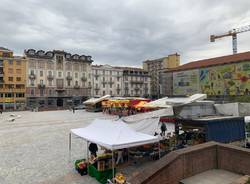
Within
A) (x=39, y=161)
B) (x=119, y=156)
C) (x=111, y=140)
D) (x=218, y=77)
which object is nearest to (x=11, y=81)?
(x=39, y=161)

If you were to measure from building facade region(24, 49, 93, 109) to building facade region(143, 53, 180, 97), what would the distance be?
40387 mm

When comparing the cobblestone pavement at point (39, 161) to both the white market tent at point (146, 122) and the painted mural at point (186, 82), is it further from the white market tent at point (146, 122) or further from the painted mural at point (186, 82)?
the painted mural at point (186, 82)

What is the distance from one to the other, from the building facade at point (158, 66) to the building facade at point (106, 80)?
2334 cm

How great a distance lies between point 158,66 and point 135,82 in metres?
25.6

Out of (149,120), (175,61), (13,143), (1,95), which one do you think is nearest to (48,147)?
(13,143)

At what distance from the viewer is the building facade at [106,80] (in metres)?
78.9

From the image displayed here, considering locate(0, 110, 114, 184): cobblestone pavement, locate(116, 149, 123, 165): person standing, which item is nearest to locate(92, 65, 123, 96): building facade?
locate(0, 110, 114, 184): cobblestone pavement

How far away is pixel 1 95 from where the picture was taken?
5922 cm

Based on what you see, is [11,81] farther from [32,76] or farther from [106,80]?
[106,80]

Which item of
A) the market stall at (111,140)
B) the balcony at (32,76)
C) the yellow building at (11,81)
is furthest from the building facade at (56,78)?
the market stall at (111,140)

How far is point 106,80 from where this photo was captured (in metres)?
81.4

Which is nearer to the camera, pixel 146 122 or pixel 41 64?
pixel 146 122

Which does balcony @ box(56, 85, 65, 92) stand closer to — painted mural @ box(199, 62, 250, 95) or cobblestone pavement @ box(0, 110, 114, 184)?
painted mural @ box(199, 62, 250, 95)

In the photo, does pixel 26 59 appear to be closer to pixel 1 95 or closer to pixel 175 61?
pixel 1 95
